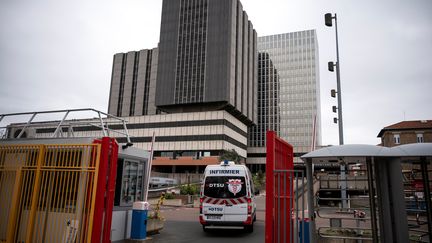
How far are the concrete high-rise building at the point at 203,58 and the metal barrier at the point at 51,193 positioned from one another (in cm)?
6331

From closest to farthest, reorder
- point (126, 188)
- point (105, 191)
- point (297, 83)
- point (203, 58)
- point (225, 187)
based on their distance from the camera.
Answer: point (105, 191) < point (126, 188) < point (225, 187) < point (203, 58) < point (297, 83)

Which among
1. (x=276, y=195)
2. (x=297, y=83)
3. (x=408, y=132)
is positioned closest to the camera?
(x=276, y=195)

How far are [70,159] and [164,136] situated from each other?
6703cm

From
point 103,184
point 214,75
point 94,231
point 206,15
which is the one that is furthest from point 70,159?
point 206,15

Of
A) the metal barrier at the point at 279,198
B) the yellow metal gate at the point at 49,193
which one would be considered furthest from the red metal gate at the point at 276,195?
the yellow metal gate at the point at 49,193

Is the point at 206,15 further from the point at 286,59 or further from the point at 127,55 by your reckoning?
the point at 286,59

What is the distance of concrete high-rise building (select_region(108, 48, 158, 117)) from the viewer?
93131 millimetres

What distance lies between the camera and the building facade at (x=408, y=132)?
168ft

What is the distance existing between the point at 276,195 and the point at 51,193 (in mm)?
5746

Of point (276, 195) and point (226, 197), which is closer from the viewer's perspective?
point (276, 195)

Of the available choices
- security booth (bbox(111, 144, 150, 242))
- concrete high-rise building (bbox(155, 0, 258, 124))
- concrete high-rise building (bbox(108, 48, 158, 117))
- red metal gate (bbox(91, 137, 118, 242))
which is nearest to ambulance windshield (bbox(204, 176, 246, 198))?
security booth (bbox(111, 144, 150, 242))

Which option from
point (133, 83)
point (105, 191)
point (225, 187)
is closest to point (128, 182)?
point (105, 191)

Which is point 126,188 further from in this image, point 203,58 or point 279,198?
point 203,58

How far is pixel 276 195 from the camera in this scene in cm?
714
